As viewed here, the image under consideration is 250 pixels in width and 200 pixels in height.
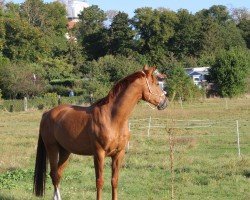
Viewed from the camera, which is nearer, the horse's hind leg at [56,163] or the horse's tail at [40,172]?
the horse's hind leg at [56,163]

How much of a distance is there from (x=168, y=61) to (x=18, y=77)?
19.0 m

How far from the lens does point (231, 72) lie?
4950 centimetres

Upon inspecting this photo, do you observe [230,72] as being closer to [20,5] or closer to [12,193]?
[20,5]

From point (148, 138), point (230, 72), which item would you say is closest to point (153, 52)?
point (230, 72)

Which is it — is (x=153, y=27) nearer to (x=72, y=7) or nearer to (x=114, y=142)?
(x=72, y=7)

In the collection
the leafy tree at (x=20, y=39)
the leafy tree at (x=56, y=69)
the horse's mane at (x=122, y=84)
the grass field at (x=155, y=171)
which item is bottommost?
the grass field at (x=155, y=171)

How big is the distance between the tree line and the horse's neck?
33.3 m

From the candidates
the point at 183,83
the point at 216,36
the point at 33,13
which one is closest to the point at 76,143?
the point at 183,83

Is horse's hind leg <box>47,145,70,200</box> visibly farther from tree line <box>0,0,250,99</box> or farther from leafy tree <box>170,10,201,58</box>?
leafy tree <box>170,10,201,58</box>

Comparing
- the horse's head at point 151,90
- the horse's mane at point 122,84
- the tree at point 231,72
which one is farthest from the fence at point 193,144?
the tree at point 231,72

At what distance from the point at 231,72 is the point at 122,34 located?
18.2 meters

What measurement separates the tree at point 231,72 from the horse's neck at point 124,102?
43.0 m

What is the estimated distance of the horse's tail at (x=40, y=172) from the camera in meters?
8.03

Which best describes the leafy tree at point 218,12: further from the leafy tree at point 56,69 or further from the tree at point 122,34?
the leafy tree at point 56,69
